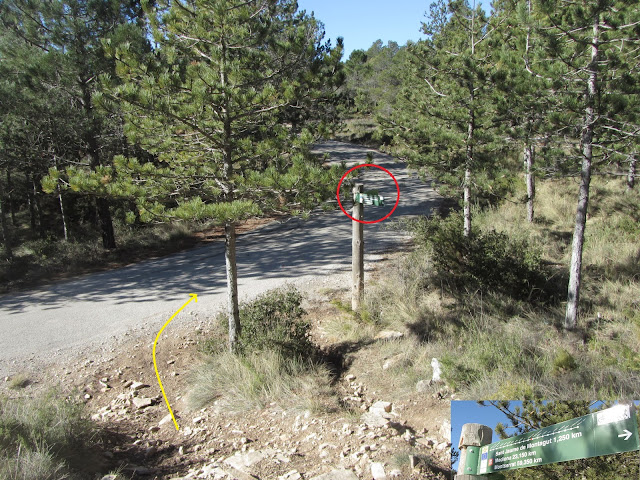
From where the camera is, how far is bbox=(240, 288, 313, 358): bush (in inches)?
264

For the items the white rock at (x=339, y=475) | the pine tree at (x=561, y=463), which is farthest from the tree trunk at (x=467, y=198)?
the pine tree at (x=561, y=463)

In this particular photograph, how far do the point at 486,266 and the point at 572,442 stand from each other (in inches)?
305

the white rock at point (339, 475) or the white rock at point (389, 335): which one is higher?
the white rock at point (339, 475)

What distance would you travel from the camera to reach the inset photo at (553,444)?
5.93 ft

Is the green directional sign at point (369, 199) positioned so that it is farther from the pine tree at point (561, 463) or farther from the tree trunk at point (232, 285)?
the pine tree at point (561, 463)

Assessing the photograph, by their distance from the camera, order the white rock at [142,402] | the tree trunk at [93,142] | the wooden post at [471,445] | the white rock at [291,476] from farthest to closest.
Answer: the tree trunk at [93,142], the white rock at [142,402], the white rock at [291,476], the wooden post at [471,445]

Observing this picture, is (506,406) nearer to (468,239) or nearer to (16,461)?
(16,461)

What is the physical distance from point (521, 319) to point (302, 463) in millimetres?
5224

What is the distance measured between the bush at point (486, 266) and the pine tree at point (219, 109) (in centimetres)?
443

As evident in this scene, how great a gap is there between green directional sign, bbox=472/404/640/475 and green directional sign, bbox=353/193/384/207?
4.52 m

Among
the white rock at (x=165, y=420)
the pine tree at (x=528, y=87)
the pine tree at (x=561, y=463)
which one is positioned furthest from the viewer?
the pine tree at (x=528, y=87)

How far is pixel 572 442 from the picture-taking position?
1.91 meters

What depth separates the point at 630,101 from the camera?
6.73m

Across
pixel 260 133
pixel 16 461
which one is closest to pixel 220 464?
pixel 16 461
